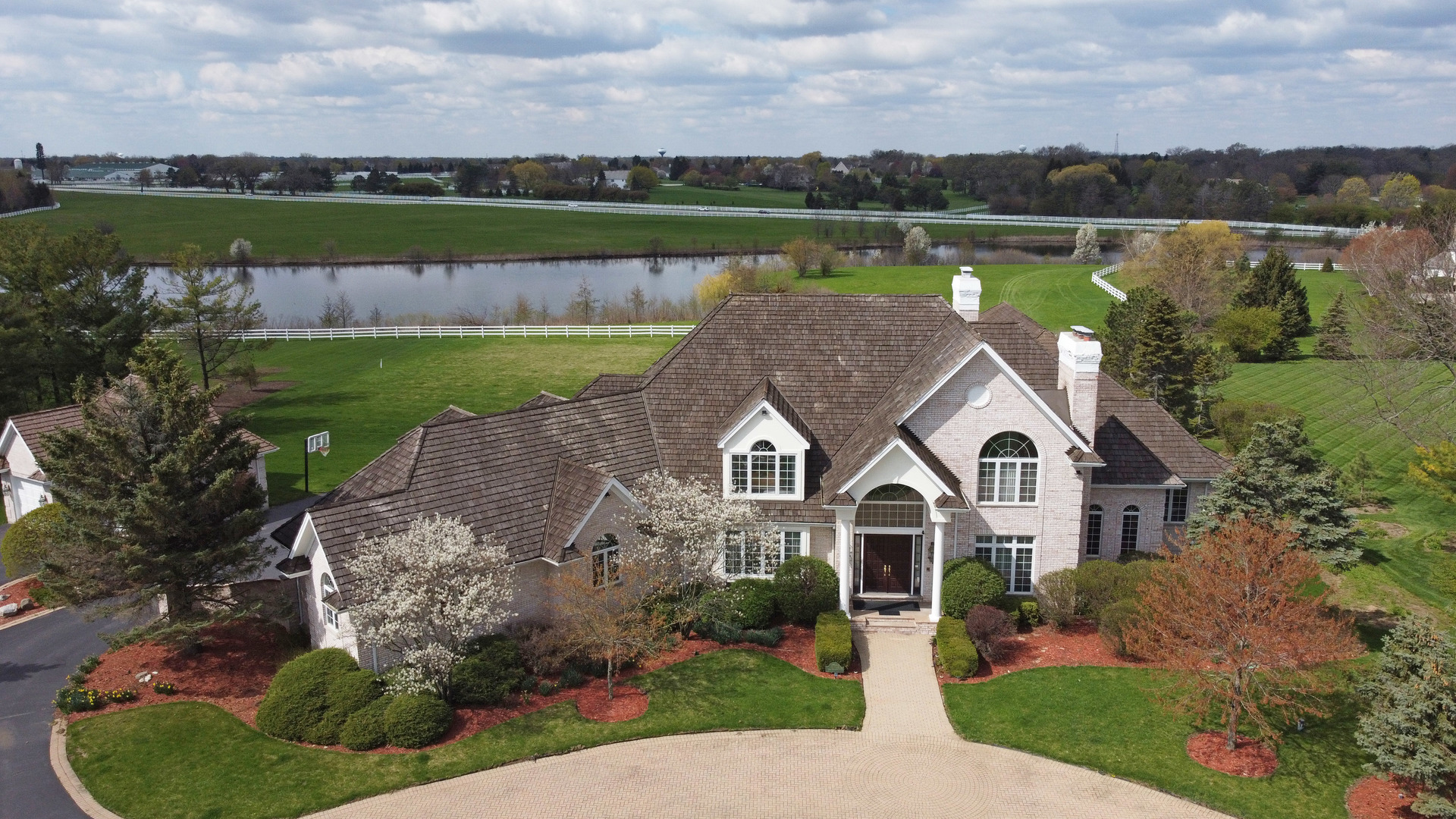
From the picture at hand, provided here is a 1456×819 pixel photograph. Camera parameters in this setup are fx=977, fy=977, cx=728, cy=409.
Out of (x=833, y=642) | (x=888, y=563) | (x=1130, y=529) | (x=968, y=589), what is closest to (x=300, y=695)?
(x=833, y=642)

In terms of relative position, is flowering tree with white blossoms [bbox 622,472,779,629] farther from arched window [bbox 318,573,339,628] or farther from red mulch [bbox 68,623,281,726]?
red mulch [bbox 68,623,281,726]

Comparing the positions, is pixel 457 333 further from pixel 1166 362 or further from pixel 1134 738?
pixel 1134 738

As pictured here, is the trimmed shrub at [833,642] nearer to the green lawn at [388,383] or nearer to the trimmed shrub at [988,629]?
the trimmed shrub at [988,629]

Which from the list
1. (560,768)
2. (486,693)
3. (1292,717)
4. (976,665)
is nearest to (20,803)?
(486,693)

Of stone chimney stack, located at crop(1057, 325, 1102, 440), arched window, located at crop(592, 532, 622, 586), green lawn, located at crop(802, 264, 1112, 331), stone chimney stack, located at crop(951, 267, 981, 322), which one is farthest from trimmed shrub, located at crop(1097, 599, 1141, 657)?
green lawn, located at crop(802, 264, 1112, 331)

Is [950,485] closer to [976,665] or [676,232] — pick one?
[976,665]

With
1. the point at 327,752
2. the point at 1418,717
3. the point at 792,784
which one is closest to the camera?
the point at 1418,717

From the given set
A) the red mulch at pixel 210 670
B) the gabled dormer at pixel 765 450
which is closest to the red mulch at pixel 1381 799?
the gabled dormer at pixel 765 450
